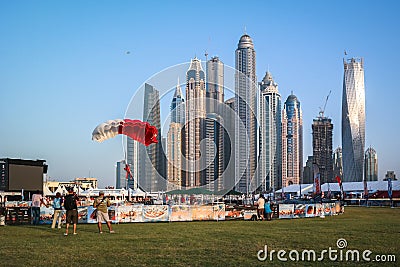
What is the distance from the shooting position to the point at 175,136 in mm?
58156

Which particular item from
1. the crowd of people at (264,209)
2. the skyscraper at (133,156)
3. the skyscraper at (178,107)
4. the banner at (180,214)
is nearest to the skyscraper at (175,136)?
the skyscraper at (178,107)

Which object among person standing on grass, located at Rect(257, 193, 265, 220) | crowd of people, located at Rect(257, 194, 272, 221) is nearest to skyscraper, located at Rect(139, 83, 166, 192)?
person standing on grass, located at Rect(257, 193, 265, 220)

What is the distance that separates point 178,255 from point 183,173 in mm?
59823

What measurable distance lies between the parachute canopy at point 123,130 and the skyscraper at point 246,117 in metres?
34.0

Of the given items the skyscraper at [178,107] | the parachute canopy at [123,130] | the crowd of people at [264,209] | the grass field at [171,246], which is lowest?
the grass field at [171,246]

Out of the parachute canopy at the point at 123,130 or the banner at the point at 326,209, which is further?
the banner at the point at 326,209

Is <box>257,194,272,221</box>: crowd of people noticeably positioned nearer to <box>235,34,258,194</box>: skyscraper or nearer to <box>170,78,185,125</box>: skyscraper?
<box>170,78,185,125</box>: skyscraper

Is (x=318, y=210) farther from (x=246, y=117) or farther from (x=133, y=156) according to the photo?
(x=246, y=117)

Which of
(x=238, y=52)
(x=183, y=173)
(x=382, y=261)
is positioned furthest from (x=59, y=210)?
(x=238, y=52)

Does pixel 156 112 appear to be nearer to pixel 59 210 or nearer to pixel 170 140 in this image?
pixel 59 210

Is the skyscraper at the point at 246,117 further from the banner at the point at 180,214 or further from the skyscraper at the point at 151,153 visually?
the banner at the point at 180,214

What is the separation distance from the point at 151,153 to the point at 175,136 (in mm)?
14152

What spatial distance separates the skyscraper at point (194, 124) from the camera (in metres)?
52.1

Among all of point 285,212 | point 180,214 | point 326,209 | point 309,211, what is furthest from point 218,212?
point 326,209
